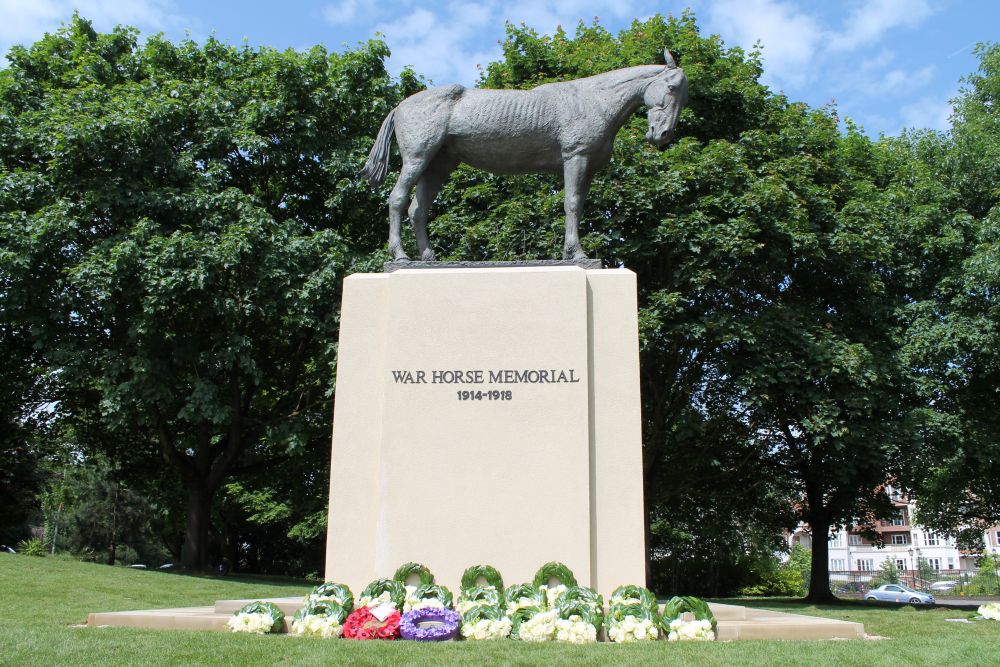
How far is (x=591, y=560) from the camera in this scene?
8148mm

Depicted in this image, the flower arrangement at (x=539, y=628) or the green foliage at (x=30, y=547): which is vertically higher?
the flower arrangement at (x=539, y=628)

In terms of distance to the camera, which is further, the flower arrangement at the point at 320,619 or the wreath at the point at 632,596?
the wreath at the point at 632,596

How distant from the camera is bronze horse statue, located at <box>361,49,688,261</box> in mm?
9102

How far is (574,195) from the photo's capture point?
9203 mm

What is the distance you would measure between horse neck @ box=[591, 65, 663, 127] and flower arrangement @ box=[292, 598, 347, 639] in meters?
5.70

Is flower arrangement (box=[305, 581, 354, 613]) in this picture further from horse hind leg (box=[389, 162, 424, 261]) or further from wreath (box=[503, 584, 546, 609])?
horse hind leg (box=[389, 162, 424, 261])

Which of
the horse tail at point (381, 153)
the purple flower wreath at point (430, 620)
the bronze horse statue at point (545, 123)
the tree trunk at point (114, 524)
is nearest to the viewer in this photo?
the purple flower wreath at point (430, 620)

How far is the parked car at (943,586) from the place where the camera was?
164ft

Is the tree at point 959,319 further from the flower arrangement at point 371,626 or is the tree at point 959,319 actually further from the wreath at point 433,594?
the flower arrangement at point 371,626

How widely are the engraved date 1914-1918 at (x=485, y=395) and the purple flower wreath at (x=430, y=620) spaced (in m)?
2.22

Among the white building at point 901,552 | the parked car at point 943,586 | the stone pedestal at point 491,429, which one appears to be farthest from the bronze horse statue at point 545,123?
the white building at point 901,552

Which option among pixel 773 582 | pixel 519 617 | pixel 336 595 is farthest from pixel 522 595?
pixel 773 582

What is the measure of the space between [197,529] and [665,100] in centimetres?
1774

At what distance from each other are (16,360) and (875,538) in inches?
974
